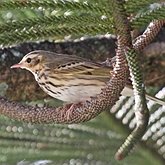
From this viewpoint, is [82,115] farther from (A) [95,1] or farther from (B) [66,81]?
(B) [66,81]

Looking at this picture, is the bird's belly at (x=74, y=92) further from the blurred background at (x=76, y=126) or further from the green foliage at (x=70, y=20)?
the green foliage at (x=70, y=20)

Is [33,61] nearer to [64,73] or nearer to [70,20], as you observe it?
[64,73]

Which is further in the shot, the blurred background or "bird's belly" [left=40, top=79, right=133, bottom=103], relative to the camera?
the blurred background

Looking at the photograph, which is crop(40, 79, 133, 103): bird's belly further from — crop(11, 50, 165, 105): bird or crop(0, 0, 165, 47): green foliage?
crop(0, 0, 165, 47): green foliage

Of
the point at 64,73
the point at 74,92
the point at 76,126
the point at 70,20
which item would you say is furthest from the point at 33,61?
the point at 70,20

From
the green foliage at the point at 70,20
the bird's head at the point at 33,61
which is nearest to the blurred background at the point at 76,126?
the bird's head at the point at 33,61

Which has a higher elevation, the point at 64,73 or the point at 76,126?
the point at 64,73

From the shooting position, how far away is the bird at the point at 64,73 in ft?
6.07

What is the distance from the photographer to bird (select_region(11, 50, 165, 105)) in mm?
1852

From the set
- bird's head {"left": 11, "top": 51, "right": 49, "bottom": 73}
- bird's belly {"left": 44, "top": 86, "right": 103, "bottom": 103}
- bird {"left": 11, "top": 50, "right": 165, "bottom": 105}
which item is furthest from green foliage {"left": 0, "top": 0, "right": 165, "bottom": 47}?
bird's head {"left": 11, "top": 51, "right": 49, "bottom": 73}

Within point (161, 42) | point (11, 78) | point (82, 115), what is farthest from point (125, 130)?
point (82, 115)

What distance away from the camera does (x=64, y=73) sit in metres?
1.96

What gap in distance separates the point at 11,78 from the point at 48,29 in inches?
30.7

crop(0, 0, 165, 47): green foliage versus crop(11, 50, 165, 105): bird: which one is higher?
crop(0, 0, 165, 47): green foliage
